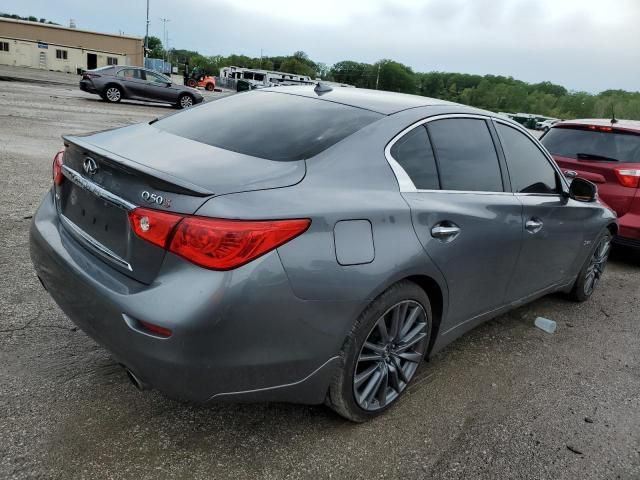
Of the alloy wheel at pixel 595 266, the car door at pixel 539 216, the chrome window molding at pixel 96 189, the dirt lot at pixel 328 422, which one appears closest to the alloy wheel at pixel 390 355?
the dirt lot at pixel 328 422

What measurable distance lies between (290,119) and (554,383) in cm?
228

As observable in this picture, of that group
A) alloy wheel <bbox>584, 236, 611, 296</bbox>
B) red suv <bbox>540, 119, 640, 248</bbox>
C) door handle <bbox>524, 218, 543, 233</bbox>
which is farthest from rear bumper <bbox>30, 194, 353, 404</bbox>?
red suv <bbox>540, 119, 640, 248</bbox>

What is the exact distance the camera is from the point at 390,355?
2703 millimetres

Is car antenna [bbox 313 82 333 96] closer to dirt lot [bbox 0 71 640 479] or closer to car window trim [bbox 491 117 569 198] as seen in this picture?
car window trim [bbox 491 117 569 198]

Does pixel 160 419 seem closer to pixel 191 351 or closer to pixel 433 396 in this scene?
pixel 191 351

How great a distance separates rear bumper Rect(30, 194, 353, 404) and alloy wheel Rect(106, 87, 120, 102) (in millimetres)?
19717

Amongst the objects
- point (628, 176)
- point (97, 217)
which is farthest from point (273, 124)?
point (628, 176)

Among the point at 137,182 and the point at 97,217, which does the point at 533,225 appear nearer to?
the point at 137,182

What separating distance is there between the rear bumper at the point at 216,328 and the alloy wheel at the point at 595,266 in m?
3.33

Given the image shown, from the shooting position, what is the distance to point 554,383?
3.32 metres

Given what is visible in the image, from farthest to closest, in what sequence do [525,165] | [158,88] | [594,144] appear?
1. [158,88]
2. [594,144]
3. [525,165]

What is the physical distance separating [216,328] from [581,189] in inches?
128

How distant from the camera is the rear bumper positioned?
1950mm

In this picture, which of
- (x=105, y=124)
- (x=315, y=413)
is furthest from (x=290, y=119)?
(x=105, y=124)
